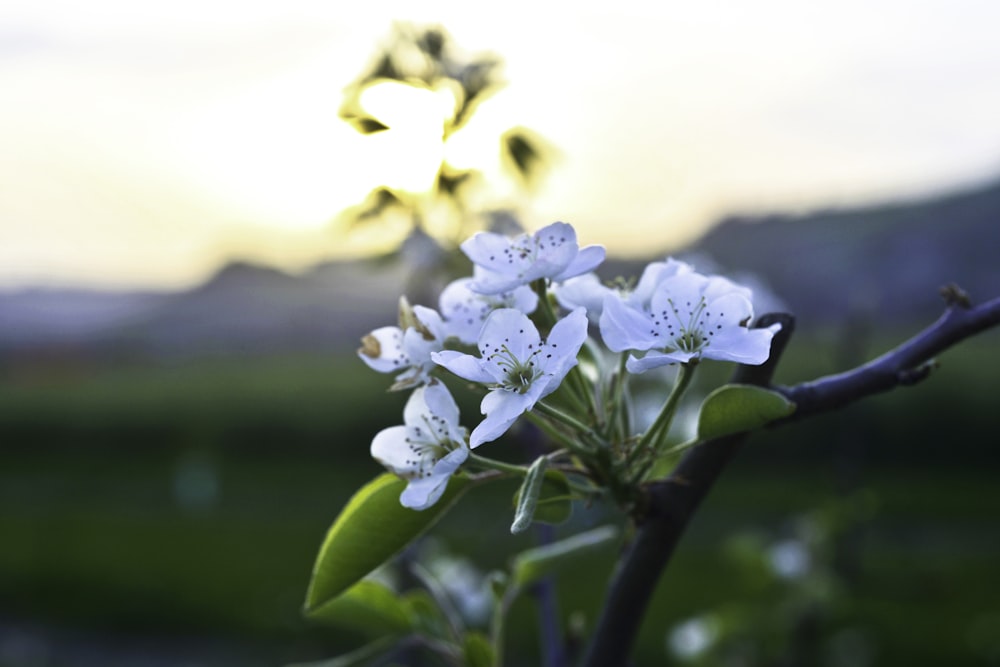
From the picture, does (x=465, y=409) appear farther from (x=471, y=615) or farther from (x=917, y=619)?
(x=471, y=615)

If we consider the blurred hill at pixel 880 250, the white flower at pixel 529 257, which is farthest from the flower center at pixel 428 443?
the blurred hill at pixel 880 250

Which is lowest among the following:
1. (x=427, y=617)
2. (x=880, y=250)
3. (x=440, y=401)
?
(x=880, y=250)

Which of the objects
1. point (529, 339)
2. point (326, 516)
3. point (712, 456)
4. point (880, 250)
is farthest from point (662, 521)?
point (880, 250)

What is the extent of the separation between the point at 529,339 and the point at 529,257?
0.07 metres

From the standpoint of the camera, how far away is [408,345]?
0.69m

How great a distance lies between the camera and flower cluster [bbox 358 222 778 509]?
0.61 metres

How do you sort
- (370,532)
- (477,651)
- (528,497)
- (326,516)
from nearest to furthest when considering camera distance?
(528,497), (370,532), (477,651), (326,516)

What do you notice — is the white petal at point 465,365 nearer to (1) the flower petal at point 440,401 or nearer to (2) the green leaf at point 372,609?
(1) the flower petal at point 440,401

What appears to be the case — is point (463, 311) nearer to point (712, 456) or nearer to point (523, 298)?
point (523, 298)

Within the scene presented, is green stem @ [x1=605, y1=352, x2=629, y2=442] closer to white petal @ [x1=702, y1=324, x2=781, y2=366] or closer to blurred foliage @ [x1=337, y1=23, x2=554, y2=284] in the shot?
white petal @ [x1=702, y1=324, x2=781, y2=366]

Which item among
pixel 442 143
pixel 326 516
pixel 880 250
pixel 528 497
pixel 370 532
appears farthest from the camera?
pixel 880 250

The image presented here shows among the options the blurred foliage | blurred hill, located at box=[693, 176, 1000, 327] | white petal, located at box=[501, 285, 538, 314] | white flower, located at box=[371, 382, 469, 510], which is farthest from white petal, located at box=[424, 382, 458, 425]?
blurred hill, located at box=[693, 176, 1000, 327]

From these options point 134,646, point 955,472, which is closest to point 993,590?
point 955,472

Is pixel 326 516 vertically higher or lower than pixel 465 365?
lower
